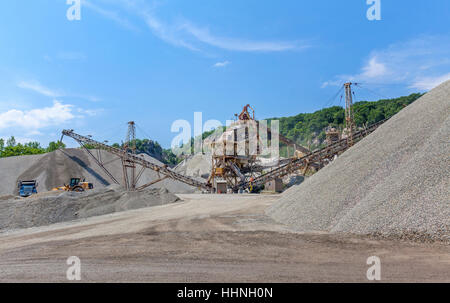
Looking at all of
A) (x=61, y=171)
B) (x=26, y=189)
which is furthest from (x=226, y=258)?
(x=61, y=171)

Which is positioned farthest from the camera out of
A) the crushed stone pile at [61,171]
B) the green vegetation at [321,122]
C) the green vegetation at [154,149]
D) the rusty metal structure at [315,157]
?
the green vegetation at [154,149]

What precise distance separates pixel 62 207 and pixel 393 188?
13607 mm

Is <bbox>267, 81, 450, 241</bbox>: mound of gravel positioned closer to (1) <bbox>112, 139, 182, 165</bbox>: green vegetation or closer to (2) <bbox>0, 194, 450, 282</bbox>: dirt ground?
(2) <bbox>0, 194, 450, 282</bbox>: dirt ground

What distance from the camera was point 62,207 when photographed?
43.4 ft

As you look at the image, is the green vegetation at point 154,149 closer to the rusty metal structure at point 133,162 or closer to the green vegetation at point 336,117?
the green vegetation at point 336,117

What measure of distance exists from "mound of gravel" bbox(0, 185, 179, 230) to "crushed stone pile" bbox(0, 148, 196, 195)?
18.8 meters

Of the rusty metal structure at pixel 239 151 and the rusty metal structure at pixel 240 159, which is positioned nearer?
the rusty metal structure at pixel 240 159

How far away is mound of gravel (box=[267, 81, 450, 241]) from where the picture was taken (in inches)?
236

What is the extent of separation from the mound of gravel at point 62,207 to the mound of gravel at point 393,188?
347 inches

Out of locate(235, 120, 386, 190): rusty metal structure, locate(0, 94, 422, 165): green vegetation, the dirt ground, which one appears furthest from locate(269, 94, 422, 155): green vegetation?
the dirt ground

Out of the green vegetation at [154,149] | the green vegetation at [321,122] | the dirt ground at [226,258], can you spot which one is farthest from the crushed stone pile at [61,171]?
the green vegetation at [154,149]

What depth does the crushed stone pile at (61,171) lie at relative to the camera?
33250 mm

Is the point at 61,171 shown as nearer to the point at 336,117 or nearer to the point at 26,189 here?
the point at 26,189
